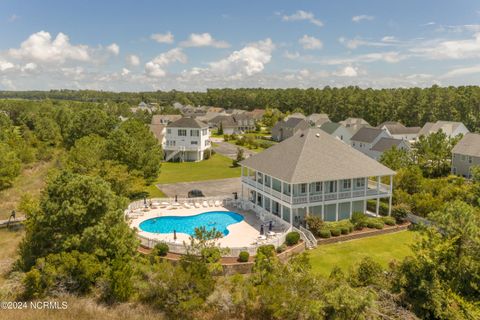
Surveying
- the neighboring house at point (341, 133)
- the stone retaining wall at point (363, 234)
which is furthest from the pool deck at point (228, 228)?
the neighboring house at point (341, 133)

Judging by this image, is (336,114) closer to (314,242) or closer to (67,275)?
(314,242)

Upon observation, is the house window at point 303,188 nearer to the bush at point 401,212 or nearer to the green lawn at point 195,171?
the bush at point 401,212

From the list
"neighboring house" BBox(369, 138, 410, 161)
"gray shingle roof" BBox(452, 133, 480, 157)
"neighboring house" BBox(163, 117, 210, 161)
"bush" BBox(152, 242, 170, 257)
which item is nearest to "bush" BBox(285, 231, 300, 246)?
"bush" BBox(152, 242, 170, 257)

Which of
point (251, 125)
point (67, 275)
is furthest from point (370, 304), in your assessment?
point (251, 125)

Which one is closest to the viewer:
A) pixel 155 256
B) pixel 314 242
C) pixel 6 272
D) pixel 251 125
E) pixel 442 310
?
pixel 442 310

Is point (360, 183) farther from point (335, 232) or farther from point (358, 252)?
point (358, 252)
